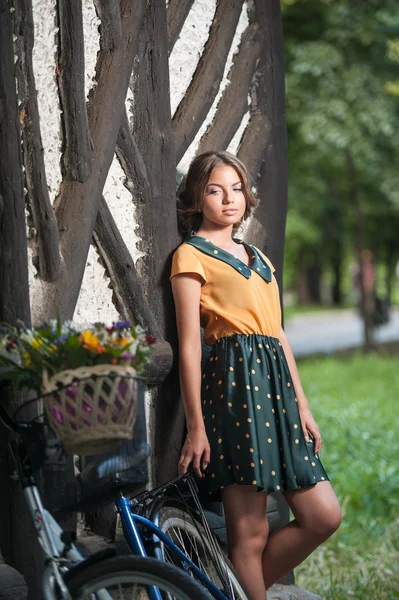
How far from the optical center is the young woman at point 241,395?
3225 mm

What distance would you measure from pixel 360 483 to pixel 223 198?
159 inches

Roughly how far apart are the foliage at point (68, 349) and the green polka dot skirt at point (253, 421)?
754 mm

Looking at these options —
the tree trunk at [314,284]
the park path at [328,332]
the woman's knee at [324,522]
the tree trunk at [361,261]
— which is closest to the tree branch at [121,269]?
the woman's knee at [324,522]

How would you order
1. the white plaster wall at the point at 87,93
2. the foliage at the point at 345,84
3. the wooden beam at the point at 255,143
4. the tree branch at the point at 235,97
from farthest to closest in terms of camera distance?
the foliage at the point at 345,84, the wooden beam at the point at 255,143, the tree branch at the point at 235,97, the white plaster wall at the point at 87,93

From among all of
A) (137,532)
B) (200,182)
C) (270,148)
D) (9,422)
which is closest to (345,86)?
(270,148)

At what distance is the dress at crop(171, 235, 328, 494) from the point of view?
127 inches

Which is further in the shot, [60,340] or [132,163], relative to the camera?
[132,163]

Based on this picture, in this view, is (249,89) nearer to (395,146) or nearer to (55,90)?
(55,90)

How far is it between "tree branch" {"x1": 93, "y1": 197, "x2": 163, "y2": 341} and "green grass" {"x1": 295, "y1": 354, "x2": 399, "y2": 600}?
2060 mm

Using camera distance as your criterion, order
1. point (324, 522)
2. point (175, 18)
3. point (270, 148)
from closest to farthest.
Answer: point (324, 522)
point (175, 18)
point (270, 148)

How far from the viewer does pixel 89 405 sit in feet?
7.73

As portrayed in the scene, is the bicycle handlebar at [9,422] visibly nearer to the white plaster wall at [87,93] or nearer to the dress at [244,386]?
the white plaster wall at [87,93]

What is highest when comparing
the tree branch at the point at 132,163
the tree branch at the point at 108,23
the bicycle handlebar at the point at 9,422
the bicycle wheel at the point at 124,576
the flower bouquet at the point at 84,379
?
the tree branch at the point at 108,23

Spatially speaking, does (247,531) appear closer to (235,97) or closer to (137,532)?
(137,532)
